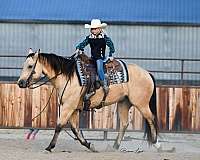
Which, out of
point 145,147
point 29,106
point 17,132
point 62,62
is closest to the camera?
point 62,62

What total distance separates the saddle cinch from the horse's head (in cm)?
72

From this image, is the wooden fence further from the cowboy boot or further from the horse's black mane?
the horse's black mane

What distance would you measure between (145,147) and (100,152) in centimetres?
213

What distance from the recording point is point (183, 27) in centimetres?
2395

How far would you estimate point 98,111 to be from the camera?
16.0 m

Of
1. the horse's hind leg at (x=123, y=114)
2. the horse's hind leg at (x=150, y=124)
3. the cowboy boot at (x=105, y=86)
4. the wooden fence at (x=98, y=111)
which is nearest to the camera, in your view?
the cowboy boot at (x=105, y=86)

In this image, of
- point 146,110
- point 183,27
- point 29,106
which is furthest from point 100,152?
point 183,27

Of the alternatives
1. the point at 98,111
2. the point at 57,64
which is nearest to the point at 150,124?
the point at 57,64

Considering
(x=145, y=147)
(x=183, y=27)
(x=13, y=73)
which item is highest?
(x=183, y=27)

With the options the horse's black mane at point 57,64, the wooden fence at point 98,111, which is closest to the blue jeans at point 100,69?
the horse's black mane at point 57,64

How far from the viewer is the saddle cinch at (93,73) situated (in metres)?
12.1

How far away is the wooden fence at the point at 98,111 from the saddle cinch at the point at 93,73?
3.48 m

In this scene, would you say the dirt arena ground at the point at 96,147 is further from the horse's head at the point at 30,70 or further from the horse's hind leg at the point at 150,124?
the horse's head at the point at 30,70

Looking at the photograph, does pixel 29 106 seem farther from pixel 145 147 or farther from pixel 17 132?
pixel 145 147
